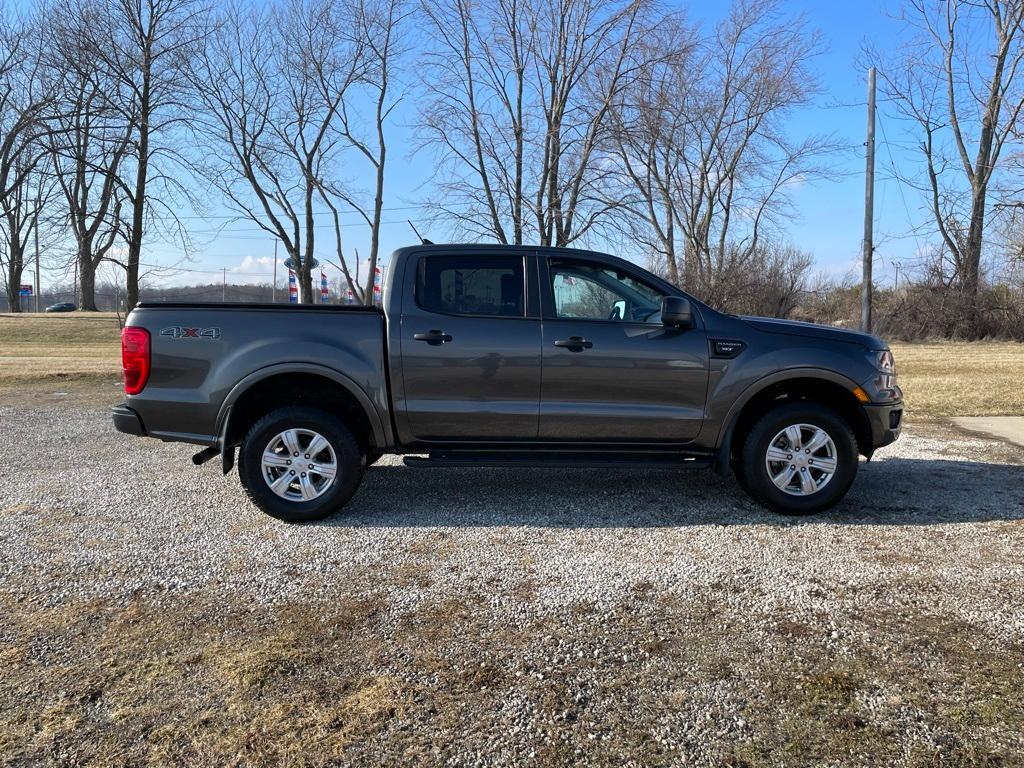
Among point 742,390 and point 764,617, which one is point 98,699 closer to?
point 764,617

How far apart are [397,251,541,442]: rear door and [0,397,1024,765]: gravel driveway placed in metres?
0.67

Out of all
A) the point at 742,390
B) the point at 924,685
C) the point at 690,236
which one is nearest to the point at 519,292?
the point at 742,390

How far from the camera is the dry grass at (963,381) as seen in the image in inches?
402

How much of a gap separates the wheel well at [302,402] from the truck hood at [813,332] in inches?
112

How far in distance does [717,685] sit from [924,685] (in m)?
0.81

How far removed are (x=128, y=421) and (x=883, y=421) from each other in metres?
5.22

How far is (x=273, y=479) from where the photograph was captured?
471cm

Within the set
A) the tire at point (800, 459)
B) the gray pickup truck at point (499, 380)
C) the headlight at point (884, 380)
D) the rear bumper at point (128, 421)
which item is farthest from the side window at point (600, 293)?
the rear bumper at point (128, 421)

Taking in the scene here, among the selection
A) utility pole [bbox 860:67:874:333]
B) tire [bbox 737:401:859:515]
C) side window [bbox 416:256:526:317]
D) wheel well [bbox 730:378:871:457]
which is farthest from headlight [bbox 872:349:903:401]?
utility pole [bbox 860:67:874:333]

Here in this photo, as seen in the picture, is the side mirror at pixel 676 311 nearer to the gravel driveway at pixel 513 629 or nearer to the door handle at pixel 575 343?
the door handle at pixel 575 343

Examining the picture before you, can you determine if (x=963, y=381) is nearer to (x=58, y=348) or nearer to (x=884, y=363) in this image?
(x=884, y=363)

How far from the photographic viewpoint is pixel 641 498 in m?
5.43

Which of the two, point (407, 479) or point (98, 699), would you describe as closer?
point (98, 699)

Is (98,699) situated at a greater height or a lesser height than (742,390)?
lesser
